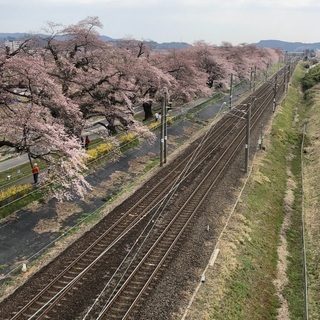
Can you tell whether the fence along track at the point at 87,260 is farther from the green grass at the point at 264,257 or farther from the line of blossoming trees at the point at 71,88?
the green grass at the point at 264,257

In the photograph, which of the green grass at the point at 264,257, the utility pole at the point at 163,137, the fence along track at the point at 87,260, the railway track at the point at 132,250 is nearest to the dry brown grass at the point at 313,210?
the green grass at the point at 264,257

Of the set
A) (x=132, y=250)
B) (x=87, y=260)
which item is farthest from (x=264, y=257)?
(x=87, y=260)

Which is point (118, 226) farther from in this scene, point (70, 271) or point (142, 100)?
A: point (142, 100)

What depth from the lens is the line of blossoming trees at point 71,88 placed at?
68.6ft

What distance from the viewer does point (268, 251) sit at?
2023 cm

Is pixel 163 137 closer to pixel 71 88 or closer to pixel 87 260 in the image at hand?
pixel 71 88

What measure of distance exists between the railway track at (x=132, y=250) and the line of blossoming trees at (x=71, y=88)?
3.88 meters

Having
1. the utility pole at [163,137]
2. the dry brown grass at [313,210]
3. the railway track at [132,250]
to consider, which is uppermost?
the utility pole at [163,137]

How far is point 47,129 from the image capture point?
68.2 ft

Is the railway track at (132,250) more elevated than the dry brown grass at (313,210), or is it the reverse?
the railway track at (132,250)

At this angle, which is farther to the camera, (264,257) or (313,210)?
(313,210)

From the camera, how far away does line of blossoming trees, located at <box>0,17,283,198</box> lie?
20922mm

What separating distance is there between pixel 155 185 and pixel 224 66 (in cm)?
4427

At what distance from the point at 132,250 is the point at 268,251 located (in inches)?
272
